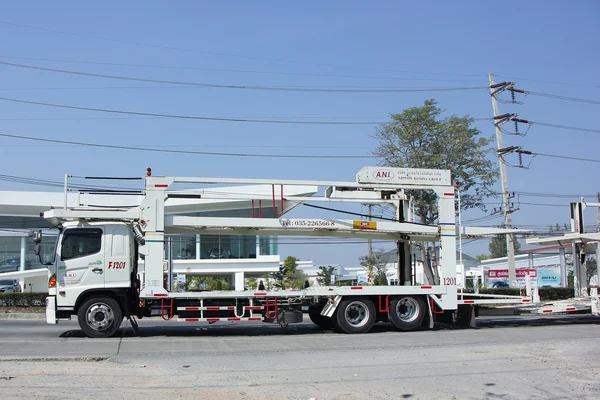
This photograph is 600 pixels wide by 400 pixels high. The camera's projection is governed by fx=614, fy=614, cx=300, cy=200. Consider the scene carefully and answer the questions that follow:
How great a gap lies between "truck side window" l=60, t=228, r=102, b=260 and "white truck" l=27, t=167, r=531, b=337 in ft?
0.07

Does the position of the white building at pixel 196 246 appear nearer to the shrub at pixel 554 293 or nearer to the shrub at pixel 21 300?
the shrub at pixel 21 300

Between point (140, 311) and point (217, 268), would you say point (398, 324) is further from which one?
point (217, 268)

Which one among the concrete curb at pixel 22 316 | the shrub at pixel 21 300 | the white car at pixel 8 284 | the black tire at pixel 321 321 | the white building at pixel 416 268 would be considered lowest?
the concrete curb at pixel 22 316

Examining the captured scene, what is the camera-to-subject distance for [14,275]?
4350 centimetres

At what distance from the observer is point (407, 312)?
622 inches

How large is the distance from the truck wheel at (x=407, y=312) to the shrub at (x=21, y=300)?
57.1 ft

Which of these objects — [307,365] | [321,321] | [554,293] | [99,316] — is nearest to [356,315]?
[321,321]

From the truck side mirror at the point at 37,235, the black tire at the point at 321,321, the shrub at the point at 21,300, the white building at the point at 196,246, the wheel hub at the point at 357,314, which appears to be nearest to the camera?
the truck side mirror at the point at 37,235

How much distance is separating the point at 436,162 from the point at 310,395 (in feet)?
77.0

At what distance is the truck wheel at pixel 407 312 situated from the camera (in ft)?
50.9

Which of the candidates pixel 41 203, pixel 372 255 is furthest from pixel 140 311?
pixel 372 255

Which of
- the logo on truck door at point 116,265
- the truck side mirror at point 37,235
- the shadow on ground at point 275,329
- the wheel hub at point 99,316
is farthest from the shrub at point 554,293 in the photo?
the truck side mirror at point 37,235

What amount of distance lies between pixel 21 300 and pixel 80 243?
1460 cm

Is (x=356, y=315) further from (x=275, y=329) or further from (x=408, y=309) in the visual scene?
(x=275, y=329)
